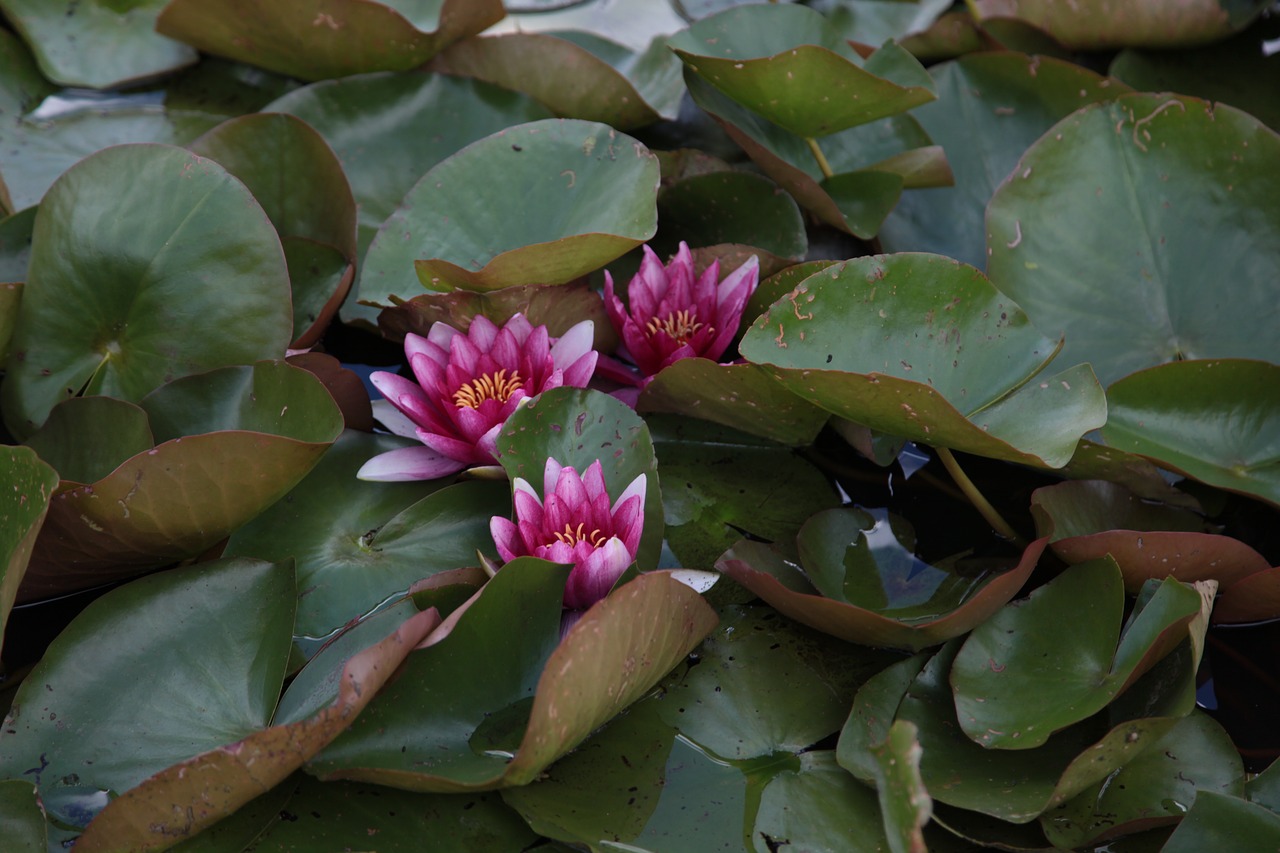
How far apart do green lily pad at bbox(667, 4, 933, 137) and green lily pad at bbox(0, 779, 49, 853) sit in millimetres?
1403

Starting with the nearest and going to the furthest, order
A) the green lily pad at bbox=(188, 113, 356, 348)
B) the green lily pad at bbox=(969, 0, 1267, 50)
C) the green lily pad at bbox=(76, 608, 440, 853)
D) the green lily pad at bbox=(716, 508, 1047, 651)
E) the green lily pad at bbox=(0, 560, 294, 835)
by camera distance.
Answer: the green lily pad at bbox=(76, 608, 440, 853) < the green lily pad at bbox=(0, 560, 294, 835) < the green lily pad at bbox=(716, 508, 1047, 651) < the green lily pad at bbox=(188, 113, 356, 348) < the green lily pad at bbox=(969, 0, 1267, 50)

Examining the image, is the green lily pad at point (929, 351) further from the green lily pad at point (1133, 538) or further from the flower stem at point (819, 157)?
the flower stem at point (819, 157)

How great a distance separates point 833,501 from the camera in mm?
1601

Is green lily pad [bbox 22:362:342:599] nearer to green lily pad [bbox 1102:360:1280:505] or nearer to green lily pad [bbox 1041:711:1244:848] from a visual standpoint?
green lily pad [bbox 1041:711:1244:848]

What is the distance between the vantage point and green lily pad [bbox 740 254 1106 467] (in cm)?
133

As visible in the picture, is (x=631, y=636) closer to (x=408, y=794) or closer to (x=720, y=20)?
(x=408, y=794)

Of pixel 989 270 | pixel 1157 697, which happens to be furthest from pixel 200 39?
pixel 1157 697

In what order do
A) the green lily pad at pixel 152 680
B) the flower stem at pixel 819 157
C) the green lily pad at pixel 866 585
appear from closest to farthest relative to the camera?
the green lily pad at pixel 152 680 → the green lily pad at pixel 866 585 → the flower stem at pixel 819 157

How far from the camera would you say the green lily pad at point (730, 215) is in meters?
1.82

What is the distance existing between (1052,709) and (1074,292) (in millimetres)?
772

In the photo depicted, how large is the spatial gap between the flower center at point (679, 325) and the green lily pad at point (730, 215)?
27 centimetres

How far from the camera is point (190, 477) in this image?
1251 mm

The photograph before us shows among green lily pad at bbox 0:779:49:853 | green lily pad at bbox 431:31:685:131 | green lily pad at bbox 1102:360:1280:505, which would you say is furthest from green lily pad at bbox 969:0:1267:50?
green lily pad at bbox 0:779:49:853

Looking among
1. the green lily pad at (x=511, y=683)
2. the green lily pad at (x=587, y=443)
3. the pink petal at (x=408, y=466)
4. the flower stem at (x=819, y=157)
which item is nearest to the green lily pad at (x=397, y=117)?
the flower stem at (x=819, y=157)
